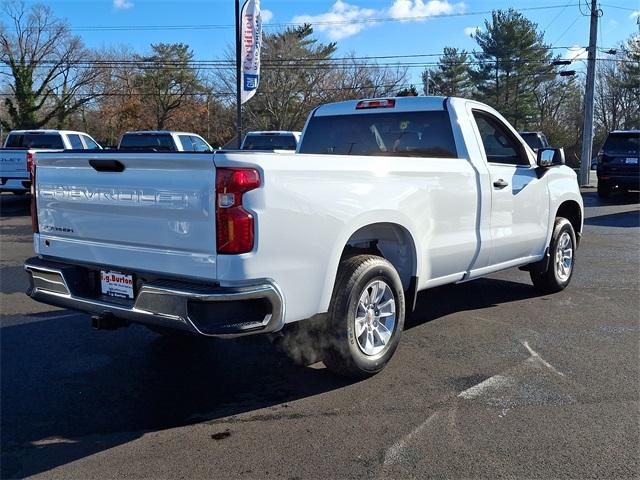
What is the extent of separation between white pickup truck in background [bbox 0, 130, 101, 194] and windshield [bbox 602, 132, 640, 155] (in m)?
14.4

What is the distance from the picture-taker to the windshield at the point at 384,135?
18.1 feet

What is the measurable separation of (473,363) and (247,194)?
2.42 meters

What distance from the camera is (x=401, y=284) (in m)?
4.60

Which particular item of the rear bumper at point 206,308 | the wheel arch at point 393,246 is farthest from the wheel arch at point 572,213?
the rear bumper at point 206,308

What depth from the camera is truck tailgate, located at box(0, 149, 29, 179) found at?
1586 cm

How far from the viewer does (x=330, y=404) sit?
4.00 metres

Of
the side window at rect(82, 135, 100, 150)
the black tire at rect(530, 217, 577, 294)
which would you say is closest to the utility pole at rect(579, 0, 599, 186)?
the side window at rect(82, 135, 100, 150)

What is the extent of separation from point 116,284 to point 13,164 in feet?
45.8

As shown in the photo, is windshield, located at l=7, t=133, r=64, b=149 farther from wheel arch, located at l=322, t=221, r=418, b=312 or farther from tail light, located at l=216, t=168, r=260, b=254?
tail light, located at l=216, t=168, r=260, b=254

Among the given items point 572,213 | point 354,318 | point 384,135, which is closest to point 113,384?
point 354,318

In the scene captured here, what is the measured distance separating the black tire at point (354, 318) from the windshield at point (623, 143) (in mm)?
16105

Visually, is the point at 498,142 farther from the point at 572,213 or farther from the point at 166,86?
the point at 166,86

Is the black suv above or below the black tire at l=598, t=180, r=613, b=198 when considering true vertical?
above

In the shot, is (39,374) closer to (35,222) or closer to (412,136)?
(35,222)
